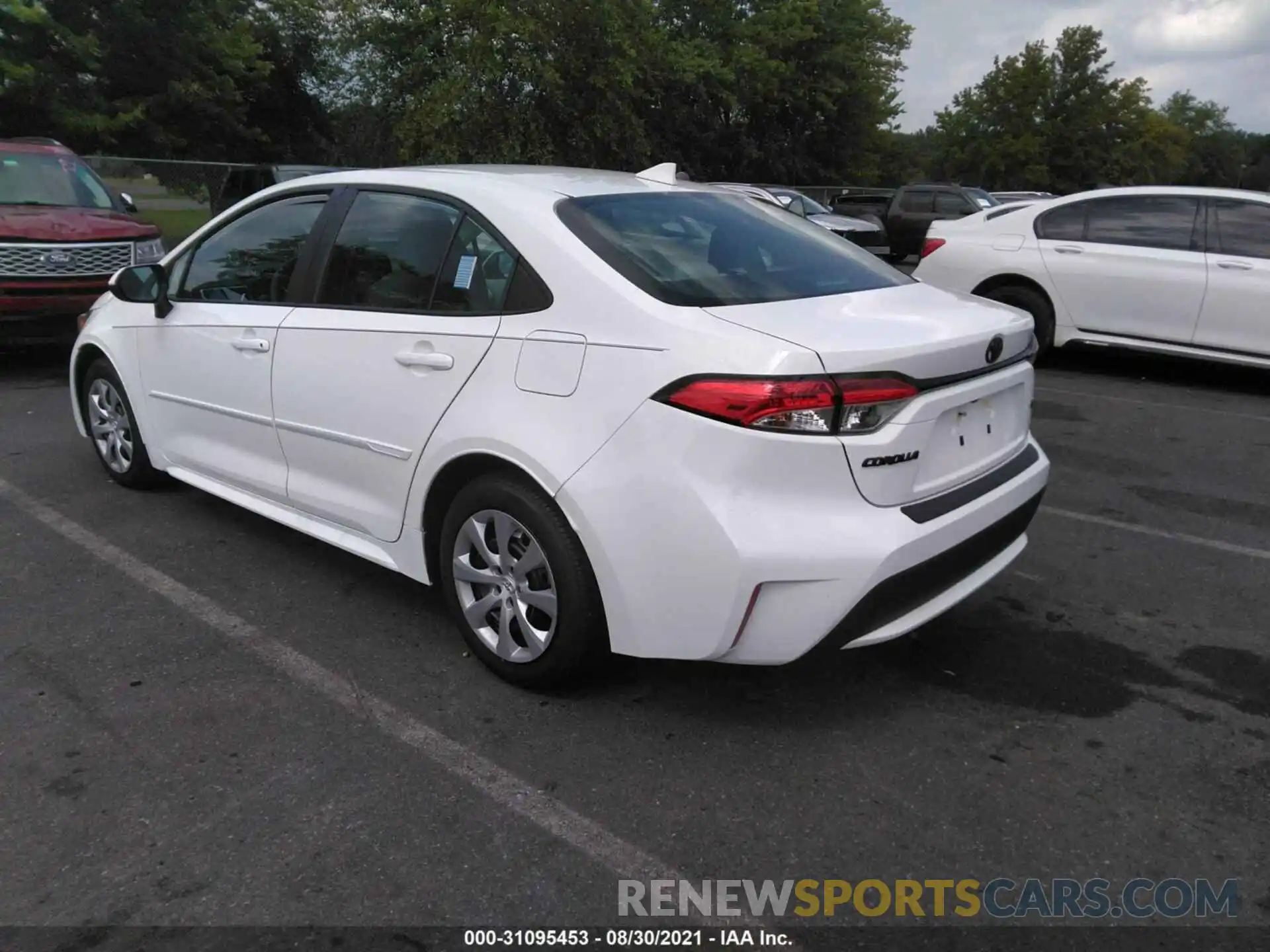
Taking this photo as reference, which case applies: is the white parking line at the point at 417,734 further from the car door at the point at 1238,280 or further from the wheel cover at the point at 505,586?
the car door at the point at 1238,280

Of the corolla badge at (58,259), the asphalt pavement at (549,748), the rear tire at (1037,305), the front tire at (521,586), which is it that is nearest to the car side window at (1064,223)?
the rear tire at (1037,305)

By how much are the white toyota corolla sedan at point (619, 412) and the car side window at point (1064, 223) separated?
223 inches

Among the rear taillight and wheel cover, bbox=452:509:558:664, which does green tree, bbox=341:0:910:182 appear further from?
the rear taillight

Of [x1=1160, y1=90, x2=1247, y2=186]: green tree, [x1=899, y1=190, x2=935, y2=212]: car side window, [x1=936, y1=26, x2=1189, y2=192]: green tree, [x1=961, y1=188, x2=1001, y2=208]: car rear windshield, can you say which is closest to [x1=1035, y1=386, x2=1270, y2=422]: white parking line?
[x1=961, y1=188, x2=1001, y2=208]: car rear windshield

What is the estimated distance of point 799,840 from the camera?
2.63 metres

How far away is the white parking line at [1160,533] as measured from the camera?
183 inches

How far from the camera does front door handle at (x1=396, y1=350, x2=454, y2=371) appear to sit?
→ 3.34m

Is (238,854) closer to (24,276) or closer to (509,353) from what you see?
(509,353)

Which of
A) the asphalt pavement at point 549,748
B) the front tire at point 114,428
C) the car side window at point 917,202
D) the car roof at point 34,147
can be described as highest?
the car roof at point 34,147

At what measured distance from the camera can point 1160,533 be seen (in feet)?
16.0

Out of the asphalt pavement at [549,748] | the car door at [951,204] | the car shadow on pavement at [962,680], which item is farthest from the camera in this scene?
the car door at [951,204]

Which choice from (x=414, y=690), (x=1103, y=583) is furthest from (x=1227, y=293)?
(x=414, y=690)

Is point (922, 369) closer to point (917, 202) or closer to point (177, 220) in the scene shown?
point (177, 220)

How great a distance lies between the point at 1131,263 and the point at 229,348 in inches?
279
